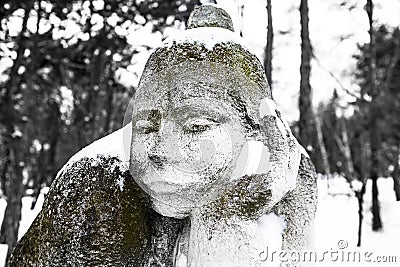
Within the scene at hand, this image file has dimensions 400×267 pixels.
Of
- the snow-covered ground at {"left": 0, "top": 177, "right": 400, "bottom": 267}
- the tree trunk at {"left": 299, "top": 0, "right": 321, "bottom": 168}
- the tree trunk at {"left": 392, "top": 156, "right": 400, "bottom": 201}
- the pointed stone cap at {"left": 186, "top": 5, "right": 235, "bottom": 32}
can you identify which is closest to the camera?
the pointed stone cap at {"left": 186, "top": 5, "right": 235, "bottom": 32}

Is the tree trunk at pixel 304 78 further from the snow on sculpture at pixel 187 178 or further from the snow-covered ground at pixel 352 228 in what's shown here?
the snow on sculpture at pixel 187 178

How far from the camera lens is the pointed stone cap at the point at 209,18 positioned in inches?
66.7

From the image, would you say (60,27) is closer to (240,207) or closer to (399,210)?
(240,207)

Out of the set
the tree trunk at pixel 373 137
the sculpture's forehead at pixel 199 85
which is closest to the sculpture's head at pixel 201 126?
the sculpture's forehead at pixel 199 85

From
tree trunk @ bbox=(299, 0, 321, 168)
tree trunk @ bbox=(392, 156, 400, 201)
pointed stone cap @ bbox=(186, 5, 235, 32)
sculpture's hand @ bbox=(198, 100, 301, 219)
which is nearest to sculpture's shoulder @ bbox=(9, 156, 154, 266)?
sculpture's hand @ bbox=(198, 100, 301, 219)

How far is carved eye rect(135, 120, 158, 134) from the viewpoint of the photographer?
147 cm

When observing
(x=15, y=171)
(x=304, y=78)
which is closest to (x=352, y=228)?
(x=304, y=78)

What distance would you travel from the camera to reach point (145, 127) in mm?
1478

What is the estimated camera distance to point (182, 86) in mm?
1451

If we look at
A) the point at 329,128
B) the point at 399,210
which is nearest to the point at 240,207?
the point at 399,210

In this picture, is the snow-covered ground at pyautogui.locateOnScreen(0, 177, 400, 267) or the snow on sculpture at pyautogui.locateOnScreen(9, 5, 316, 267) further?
the snow-covered ground at pyautogui.locateOnScreen(0, 177, 400, 267)

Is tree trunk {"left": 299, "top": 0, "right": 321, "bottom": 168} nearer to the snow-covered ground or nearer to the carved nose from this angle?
the snow-covered ground

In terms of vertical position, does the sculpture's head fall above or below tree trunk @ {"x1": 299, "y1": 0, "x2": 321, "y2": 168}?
below

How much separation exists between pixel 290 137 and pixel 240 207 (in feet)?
0.96
